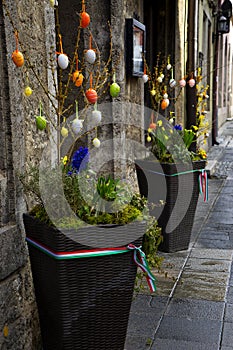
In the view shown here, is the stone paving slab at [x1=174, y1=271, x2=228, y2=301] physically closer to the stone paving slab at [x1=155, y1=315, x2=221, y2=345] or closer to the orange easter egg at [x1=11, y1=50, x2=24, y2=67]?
the stone paving slab at [x1=155, y1=315, x2=221, y2=345]

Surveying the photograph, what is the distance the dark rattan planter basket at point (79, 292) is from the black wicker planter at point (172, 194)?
6.23ft

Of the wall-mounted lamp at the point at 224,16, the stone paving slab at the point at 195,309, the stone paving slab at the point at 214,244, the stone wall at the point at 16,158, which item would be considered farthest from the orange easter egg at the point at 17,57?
the wall-mounted lamp at the point at 224,16

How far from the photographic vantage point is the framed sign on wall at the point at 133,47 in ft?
15.0

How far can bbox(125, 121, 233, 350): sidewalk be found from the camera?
283 cm

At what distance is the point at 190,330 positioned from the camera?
2938 millimetres

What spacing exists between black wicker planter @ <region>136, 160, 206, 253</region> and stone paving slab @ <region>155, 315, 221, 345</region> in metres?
1.28

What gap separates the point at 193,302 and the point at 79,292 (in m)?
1.39

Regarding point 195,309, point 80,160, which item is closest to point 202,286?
point 195,309

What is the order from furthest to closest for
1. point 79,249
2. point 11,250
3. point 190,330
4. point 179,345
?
1. point 190,330
2. point 179,345
3. point 11,250
4. point 79,249

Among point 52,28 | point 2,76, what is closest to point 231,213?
point 52,28

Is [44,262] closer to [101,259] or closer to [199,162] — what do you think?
[101,259]

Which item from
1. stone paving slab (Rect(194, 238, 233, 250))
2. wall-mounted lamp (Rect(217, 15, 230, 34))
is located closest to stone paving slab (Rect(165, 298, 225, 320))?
stone paving slab (Rect(194, 238, 233, 250))

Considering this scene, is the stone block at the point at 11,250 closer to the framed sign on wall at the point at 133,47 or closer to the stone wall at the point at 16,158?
the stone wall at the point at 16,158

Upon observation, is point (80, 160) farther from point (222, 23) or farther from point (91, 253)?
point (222, 23)
